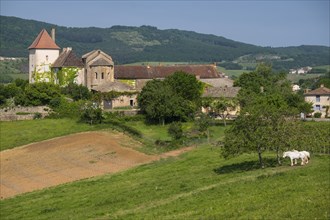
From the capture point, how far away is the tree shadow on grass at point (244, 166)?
120 feet

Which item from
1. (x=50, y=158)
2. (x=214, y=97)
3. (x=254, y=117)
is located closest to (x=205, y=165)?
(x=254, y=117)

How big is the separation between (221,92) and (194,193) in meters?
51.6

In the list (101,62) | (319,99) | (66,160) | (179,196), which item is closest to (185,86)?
(101,62)

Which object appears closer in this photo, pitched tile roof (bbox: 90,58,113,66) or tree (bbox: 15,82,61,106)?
tree (bbox: 15,82,61,106)

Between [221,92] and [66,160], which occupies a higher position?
[221,92]

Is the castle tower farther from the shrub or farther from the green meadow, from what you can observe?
the green meadow

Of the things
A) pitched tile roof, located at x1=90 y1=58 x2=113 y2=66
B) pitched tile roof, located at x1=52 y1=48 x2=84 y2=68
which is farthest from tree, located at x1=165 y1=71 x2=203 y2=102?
pitched tile roof, located at x1=52 y1=48 x2=84 y2=68

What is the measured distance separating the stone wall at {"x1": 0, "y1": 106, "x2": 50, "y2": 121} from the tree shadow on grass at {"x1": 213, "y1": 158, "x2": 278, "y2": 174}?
3746cm

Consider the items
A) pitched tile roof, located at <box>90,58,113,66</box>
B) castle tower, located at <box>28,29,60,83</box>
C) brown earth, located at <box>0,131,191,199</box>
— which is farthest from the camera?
castle tower, located at <box>28,29,60,83</box>

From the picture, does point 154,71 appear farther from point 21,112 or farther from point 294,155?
point 294,155

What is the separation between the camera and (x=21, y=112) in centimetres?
7206

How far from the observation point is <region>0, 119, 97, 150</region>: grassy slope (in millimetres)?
60031

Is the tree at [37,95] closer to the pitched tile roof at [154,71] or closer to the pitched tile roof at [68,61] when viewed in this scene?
the pitched tile roof at [68,61]

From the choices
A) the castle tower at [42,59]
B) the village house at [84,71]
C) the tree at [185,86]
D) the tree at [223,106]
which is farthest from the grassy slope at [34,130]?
the castle tower at [42,59]
